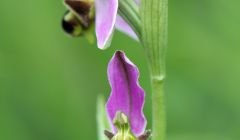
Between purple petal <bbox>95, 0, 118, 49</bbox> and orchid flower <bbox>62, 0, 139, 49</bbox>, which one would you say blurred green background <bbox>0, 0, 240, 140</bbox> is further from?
purple petal <bbox>95, 0, 118, 49</bbox>

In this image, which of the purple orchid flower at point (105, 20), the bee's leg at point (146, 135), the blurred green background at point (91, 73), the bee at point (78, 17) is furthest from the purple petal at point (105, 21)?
the blurred green background at point (91, 73)

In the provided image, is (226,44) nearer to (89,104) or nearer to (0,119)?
(89,104)

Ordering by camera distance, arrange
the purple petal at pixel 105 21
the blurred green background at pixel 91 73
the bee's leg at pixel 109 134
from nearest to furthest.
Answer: the purple petal at pixel 105 21 → the bee's leg at pixel 109 134 → the blurred green background at pixel 91 73

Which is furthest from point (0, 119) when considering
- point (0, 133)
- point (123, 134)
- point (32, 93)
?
point (123, 134)

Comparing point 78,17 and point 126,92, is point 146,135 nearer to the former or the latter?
point 126,92

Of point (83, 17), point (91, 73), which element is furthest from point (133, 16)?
point (91, 73)

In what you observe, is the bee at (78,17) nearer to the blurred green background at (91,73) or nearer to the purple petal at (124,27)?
the purple petal at (124,27)
